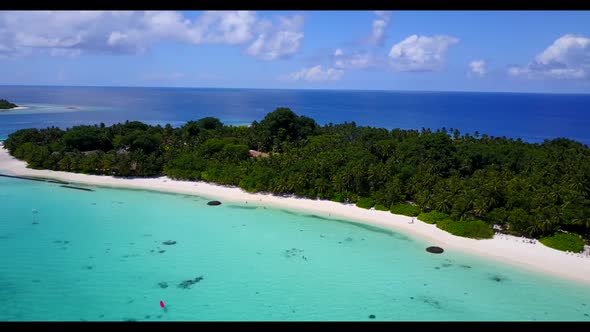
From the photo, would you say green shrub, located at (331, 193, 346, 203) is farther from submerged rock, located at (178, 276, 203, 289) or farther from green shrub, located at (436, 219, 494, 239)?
submerged rock, located at (178, 276, 203, 289)

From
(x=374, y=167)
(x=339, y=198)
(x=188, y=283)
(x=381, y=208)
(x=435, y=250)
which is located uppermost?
(x=374, y=167)

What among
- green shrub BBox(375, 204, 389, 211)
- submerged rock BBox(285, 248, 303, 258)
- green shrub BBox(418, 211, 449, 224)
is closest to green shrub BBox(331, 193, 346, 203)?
green shrub BBox(375, 204, 389, 211)

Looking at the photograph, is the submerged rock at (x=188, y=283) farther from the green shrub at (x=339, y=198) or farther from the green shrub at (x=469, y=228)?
the green shrub at (x=469, y=228)

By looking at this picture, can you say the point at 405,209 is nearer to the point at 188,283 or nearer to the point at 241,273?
the point at 241,273

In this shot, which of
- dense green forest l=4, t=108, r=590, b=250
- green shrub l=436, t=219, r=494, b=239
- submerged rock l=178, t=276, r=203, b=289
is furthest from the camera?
dense green forest l=4, t=108, r=590, b=250

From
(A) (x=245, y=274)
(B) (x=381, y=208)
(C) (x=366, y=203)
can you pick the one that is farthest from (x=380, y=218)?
(A) (x=245, y=274)

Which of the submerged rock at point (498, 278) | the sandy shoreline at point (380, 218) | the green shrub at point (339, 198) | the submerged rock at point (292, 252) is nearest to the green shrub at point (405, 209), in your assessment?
the sandy shoreline at point (380, 218)

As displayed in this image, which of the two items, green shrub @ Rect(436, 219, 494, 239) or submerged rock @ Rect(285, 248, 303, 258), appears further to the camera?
green shrub @ Rect(436, 219, 494, 239)

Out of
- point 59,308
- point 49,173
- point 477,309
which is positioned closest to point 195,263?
point 59,308
